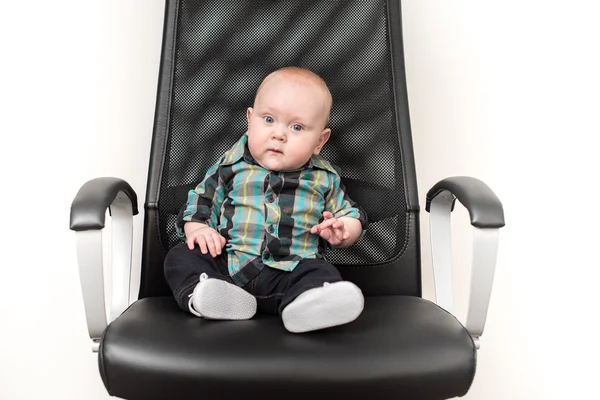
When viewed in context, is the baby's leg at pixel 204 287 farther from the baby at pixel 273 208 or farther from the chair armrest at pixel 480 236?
the chair armrest at pixel 480 236

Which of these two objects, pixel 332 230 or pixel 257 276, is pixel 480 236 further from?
pixel 257 276

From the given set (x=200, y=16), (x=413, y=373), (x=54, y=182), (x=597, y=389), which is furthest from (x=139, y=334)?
(x=597, y=389)

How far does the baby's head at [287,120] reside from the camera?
4.58ft

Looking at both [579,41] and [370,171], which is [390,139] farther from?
[579,41]

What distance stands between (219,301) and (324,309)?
0.17 meters

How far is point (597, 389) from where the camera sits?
77.4 inches

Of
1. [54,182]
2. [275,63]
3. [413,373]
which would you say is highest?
[275,63]

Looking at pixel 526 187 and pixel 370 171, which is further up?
pixel 370 171

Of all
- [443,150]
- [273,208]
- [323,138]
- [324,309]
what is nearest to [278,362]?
[324,309]

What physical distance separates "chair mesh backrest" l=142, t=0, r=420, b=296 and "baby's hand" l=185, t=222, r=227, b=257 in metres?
0.13

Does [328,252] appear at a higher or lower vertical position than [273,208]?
lower

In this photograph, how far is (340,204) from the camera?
1482 mm

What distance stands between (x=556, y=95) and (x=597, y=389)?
0.78 m

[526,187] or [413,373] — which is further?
[526,187]
